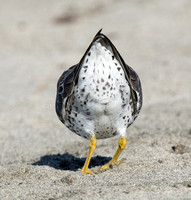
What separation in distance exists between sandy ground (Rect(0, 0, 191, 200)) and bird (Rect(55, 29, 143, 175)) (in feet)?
1.84

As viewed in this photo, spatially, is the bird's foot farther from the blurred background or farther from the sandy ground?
the blurred background

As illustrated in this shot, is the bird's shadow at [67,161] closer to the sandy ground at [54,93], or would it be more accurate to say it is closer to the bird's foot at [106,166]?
the sandy ground at [54,93]

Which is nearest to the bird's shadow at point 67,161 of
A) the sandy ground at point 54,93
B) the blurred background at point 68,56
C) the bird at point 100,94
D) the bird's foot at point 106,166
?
the sandy ground at point 54,93

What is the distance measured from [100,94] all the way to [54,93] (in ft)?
20.8

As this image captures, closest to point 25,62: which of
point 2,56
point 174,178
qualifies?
point 2,56

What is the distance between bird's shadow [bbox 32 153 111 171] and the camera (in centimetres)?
647

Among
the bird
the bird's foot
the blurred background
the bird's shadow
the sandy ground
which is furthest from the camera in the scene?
the blurred background

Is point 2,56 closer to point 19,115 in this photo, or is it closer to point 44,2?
point 19,115

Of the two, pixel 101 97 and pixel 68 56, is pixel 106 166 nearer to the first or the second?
pixel 101 97

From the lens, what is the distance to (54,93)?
11523mm

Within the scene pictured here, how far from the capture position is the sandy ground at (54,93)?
5012mm

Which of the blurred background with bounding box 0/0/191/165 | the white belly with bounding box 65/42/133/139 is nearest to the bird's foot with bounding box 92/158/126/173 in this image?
the white belly with bounding box 65/42/133/139

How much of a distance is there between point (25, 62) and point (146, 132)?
23.7 ft

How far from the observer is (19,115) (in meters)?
10.1
